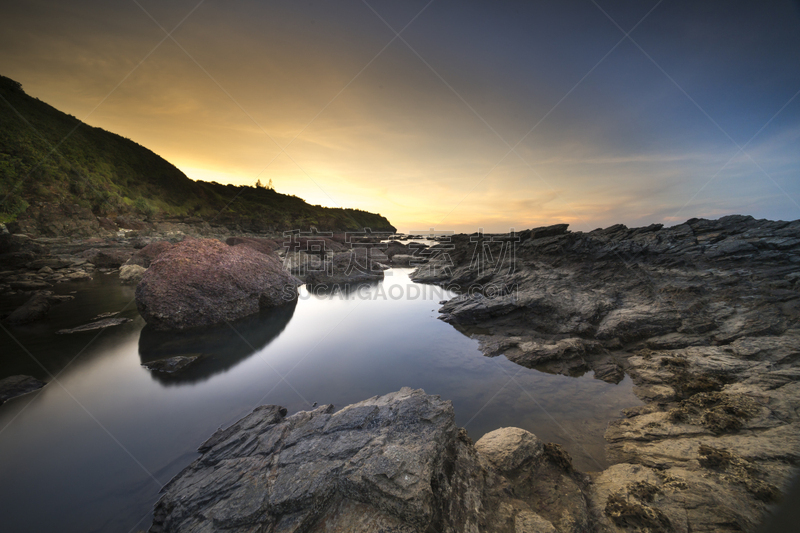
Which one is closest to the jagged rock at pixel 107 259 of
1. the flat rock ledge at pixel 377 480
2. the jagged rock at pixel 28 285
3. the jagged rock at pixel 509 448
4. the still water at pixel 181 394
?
the jagged rock at pixel 28 285

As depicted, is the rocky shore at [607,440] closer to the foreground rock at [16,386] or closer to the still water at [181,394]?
the foreground rock at [16,386]

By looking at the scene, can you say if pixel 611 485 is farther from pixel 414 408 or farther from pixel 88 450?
pixel 88 450

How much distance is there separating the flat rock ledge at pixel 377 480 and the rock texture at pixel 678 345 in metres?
0.91

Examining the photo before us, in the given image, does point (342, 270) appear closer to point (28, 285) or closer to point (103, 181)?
point (28, 285)

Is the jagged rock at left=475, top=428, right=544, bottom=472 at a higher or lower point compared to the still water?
higher

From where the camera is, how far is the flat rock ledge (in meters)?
2.90

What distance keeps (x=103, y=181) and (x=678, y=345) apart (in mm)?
85661

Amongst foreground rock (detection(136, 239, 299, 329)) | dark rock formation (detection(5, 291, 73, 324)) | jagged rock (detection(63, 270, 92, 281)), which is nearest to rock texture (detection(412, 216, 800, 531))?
foreground rock (detection(136, 239, 299, 329))

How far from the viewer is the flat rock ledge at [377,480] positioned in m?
2.90

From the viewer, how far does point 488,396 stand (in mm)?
6723

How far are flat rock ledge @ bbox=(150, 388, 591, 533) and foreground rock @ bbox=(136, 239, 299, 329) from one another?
287 inches

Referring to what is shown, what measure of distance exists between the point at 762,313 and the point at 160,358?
18388 millimetres

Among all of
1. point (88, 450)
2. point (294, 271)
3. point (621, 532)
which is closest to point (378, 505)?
point (621, 532)

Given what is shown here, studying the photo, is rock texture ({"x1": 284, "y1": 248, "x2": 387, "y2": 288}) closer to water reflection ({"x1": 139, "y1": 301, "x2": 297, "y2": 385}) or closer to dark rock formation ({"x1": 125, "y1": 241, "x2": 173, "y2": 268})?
dark rock formation ({"x1": 125, "y1": 241, "x2": 173, "y2": 268})
